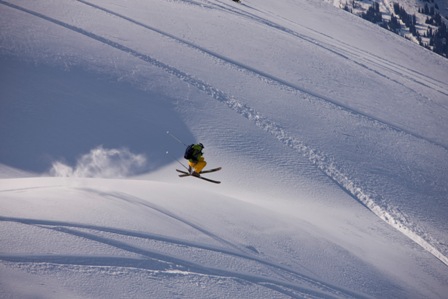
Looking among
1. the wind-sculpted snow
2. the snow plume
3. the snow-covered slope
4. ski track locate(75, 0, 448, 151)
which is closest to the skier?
the snow-covered slope

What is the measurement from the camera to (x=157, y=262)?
19.7 ft

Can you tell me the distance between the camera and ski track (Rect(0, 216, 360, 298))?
218 inches

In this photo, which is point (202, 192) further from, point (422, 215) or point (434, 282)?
point (422, 215)

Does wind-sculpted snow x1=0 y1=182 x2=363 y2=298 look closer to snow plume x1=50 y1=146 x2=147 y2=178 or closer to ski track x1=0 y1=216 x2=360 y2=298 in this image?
ski track x1=0 y1=216 x2=360 y2=298

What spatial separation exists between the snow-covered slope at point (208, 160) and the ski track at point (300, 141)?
5 cm

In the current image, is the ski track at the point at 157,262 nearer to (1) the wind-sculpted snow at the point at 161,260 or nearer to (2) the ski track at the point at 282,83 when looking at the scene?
(1) the wind-sculpted snow at the point at 161,260

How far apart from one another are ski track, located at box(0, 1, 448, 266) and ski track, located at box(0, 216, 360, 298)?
13.1 ft

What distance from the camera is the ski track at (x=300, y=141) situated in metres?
10.0

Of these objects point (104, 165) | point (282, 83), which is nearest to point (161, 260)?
point (104, 165)

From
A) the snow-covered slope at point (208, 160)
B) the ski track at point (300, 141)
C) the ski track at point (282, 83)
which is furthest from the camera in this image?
the ski track at point (282, 83)

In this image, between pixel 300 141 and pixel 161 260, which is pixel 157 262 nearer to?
pixel 161 260

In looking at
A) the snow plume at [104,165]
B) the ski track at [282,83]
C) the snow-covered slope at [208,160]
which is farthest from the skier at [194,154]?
the ski track at [282,83]

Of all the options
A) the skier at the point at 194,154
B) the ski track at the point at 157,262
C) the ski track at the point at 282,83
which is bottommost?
the ski track at the point at 157,262

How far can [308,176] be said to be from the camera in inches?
431
